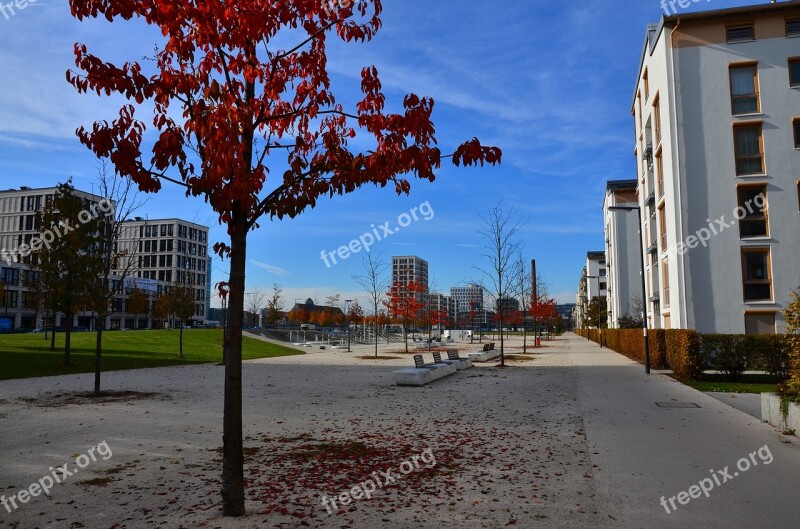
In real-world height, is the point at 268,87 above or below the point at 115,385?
above

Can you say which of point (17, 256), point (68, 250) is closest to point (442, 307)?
point (17, 256)

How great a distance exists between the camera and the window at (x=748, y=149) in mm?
27094

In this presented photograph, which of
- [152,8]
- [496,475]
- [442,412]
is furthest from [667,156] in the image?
[152,8]

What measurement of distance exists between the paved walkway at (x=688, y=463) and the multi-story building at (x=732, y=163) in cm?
1547

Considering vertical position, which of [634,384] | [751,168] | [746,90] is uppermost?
[746,90]

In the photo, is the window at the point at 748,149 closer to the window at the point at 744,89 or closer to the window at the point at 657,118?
the window at the point at 744,89

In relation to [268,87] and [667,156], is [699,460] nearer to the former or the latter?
[268,87]

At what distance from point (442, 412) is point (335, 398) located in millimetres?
3656

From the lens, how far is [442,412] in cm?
1209

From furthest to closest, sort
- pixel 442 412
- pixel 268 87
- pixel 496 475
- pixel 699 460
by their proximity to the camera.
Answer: pixel 442 412, pixel 699 460, pixel 496 475, pixel 268 87

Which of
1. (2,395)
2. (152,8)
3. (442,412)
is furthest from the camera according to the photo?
(2,395)

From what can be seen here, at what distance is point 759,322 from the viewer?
26.4 meters

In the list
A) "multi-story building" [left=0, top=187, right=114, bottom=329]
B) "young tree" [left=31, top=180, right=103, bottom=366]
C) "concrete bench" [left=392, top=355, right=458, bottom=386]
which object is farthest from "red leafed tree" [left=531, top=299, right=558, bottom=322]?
"multi-story building" [left=0, top=187, right=114, bottom=329]

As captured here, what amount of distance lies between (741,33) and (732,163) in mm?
6684
